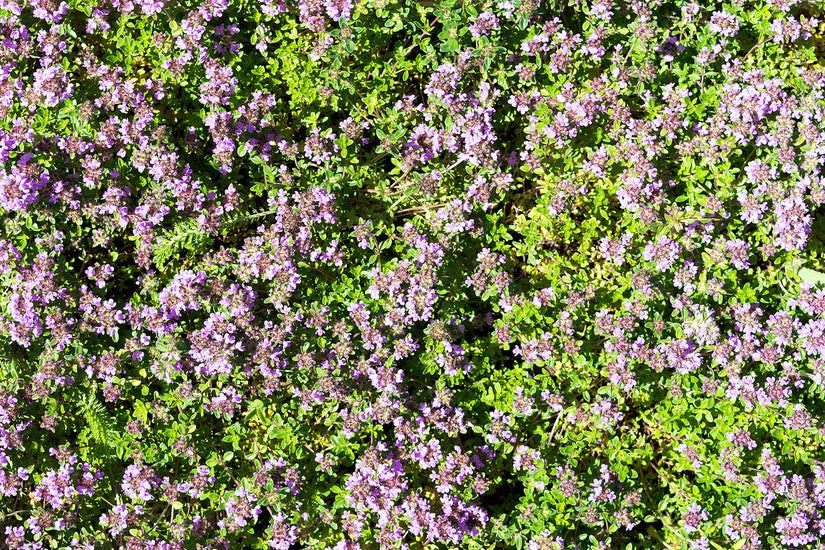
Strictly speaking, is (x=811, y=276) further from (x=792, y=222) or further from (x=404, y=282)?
(x=404, y=282)

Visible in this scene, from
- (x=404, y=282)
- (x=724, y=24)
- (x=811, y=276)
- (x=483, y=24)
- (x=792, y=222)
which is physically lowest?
(x=811, y=276)

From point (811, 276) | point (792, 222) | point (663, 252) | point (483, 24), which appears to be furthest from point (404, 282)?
Result: point (811, 276)

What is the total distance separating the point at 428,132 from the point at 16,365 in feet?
13.9

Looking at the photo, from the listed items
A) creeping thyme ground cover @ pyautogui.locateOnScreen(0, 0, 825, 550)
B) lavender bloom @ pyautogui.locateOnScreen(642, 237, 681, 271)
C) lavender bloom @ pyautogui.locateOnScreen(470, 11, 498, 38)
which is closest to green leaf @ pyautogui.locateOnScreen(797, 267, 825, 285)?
creeping thyme ground cover @ pyautogui.locateOnScreen(0, 0, 825, 550)

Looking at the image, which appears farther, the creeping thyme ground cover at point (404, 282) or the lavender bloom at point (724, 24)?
the lavender bloom at point (724, 24)

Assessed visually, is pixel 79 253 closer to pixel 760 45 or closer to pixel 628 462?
pixel 628 462

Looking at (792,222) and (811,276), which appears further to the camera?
(811,276)

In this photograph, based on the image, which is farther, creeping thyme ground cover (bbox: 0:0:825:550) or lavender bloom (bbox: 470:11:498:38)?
lavender bloom (bbox: 470:11:498:38)

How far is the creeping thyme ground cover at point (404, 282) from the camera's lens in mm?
5965

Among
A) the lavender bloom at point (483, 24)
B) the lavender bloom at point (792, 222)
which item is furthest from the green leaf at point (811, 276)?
the lavender bloom at point (483, 24)

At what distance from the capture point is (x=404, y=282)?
6.09m

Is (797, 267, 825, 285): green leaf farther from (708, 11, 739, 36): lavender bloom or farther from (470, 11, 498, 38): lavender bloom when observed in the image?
(470, 11, 498, 38): lavender bloom

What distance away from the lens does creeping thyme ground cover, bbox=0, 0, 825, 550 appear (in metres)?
5.96

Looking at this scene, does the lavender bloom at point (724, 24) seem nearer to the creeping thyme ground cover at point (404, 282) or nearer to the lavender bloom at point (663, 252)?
the creeping thyme ground cover at point (404, 282)
